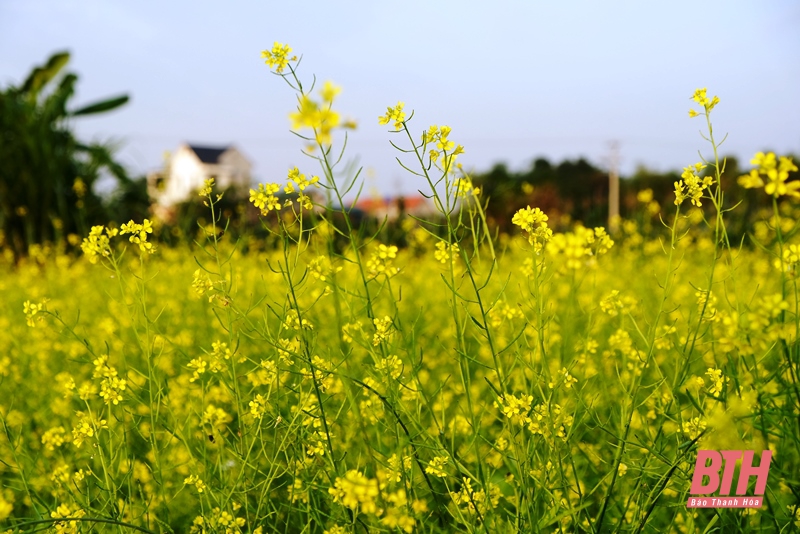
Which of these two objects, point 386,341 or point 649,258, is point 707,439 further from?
point 649,258

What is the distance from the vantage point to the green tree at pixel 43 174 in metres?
7.73

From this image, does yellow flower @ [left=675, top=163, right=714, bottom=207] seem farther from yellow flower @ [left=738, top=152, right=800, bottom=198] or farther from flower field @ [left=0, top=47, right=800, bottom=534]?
yellow flower @ [left=738, top=152, right=800, bottom=198]

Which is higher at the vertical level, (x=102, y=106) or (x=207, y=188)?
(x=102, y=106)

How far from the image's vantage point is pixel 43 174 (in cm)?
780

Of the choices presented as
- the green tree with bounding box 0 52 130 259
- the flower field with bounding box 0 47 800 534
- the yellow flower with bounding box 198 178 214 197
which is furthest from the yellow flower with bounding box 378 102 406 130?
the green tree with bounding box 0 52 130 259

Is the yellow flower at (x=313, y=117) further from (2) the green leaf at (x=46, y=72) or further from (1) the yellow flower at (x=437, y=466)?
(2) the green leaf at (x=46, y=72)

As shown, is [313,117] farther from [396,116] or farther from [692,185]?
[692,185]

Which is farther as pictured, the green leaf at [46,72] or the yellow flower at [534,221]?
the green leaf at [46,72]

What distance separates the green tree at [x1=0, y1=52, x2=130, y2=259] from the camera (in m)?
7.73

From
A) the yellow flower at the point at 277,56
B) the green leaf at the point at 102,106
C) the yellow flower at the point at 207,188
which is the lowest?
the yellow flower at the point at 207,188

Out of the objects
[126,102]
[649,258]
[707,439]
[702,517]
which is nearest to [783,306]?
[707,439]

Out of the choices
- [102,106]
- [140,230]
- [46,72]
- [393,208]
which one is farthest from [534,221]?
[102,106]

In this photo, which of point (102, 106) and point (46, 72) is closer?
point (46, 72)

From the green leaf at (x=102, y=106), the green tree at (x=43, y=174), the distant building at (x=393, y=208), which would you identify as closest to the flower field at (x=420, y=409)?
the distant building at (x=393, y=208)
